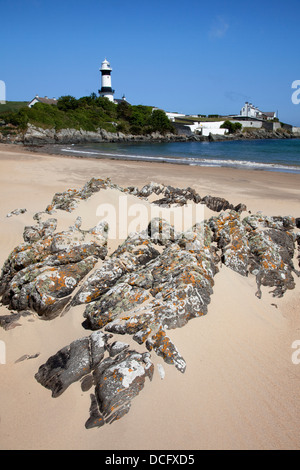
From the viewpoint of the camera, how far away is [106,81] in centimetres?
9844

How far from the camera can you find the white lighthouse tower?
314ft

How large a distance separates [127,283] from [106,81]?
10834 centimetres

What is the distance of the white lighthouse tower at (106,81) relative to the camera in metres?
95.8

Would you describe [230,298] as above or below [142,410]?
above

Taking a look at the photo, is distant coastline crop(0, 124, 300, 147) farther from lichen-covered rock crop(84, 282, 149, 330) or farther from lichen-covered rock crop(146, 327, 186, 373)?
lichen-covered rock crop(146, 327, 186, 373)

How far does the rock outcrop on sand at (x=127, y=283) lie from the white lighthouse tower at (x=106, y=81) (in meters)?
102

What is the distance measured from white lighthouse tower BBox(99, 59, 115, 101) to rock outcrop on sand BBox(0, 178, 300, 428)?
101778 mm

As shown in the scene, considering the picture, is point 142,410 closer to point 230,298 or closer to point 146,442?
point 146,442

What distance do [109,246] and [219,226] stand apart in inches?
93.1

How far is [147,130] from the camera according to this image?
263ft
